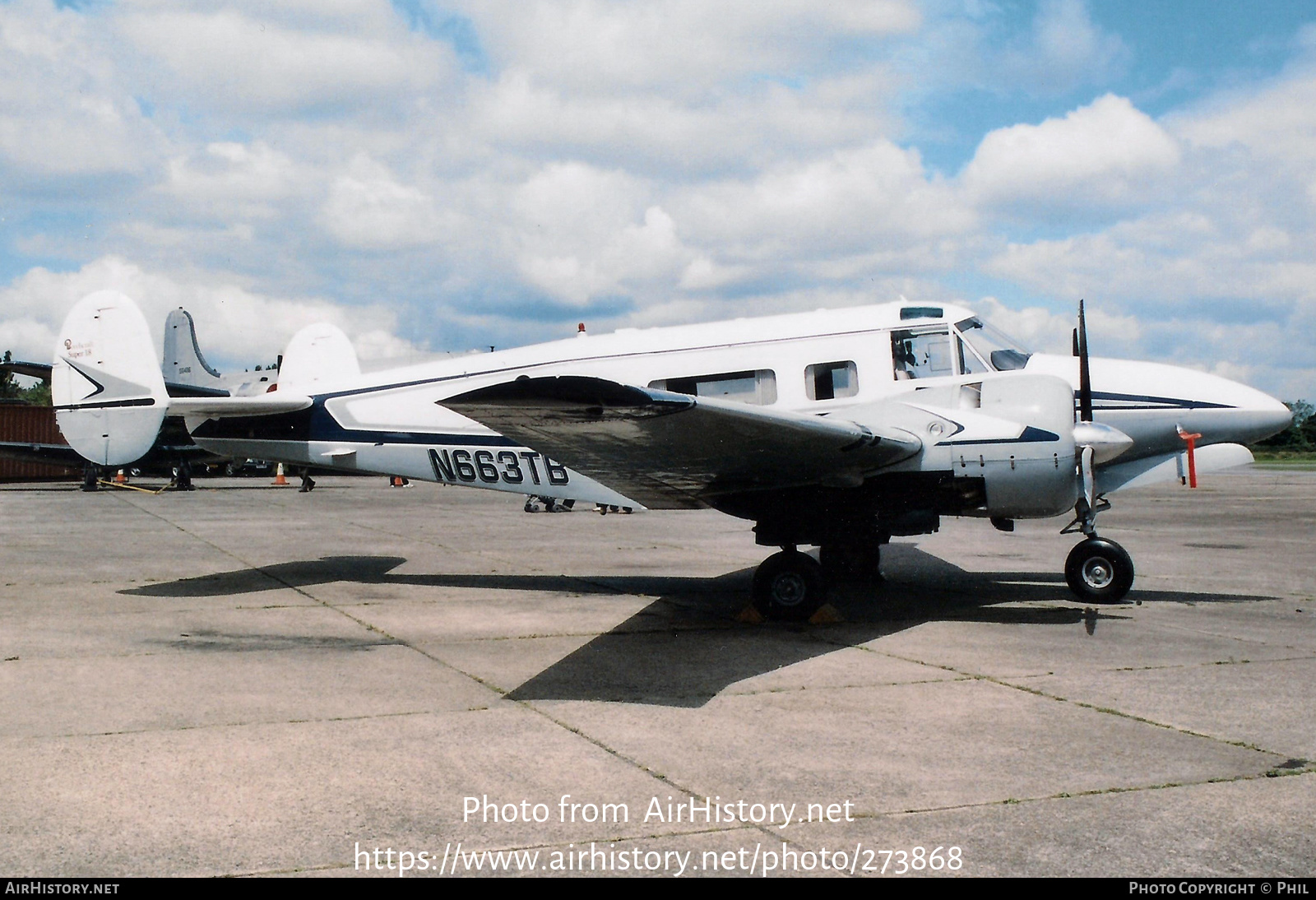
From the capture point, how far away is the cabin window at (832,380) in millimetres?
10742

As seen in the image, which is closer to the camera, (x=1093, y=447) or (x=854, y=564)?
(x=1093, y=447)

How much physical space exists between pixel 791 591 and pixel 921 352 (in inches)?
121

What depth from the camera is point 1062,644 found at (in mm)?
8383

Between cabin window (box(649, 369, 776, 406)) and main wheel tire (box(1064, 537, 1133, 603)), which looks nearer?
main wheel tire (box(1064, 537, 1133, 603))

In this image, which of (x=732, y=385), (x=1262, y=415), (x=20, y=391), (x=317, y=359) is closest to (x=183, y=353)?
(x=317, y=359)

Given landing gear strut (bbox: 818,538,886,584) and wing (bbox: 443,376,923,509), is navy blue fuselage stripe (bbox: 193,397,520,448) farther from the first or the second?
landing gear strut (bbox: 818,538,886,584)

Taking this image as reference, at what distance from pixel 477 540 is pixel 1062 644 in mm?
12061

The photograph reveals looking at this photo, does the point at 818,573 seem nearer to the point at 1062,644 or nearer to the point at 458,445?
the point at 1062,644

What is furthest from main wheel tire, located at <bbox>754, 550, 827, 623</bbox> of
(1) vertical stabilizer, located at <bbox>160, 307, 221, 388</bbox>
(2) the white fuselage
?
(1) vertical stabilizer, located at <bbox>160, 307, 221, 388</bbox>

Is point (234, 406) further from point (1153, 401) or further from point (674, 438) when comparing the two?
point (1153, 401)

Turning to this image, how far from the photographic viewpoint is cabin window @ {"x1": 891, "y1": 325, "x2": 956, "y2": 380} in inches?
417

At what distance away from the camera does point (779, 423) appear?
26.0ft

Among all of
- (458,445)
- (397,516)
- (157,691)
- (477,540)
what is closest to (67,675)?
(157,691)

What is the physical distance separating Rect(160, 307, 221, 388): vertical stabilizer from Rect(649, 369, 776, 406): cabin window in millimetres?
43036
